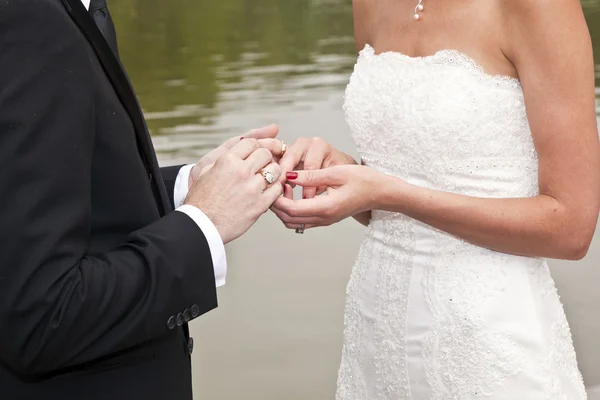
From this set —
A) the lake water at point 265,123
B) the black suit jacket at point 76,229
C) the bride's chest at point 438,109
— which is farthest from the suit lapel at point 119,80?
the lake water at point 265,123

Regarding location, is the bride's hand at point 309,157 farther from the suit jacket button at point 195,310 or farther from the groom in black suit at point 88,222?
the suit jacket button at point 195,310

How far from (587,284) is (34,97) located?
13.2 ft

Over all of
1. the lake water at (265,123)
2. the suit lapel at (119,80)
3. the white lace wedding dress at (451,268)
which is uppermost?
the suit lapel at (119,80)

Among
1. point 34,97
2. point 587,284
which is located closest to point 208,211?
point 34,97

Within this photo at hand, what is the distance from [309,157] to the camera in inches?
87.0

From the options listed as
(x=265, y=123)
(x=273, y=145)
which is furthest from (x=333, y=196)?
(x=265, y=123)

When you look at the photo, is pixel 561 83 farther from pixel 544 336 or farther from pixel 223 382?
pixel 223 382

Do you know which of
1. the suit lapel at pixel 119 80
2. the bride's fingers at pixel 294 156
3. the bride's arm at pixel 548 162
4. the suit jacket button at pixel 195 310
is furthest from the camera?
the bride's fingers at pixel 294 156

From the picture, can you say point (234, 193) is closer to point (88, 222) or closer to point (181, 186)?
point (88, 222)

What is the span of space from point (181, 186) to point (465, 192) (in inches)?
27.8

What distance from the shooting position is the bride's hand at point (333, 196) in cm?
194

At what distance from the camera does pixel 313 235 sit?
18.5 ft

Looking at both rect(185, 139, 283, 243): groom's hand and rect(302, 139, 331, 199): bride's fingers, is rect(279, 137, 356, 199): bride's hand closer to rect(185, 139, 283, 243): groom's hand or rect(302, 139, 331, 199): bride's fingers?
rect(302, 139, 331, 199): bride's fingers

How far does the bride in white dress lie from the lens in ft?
6.28
